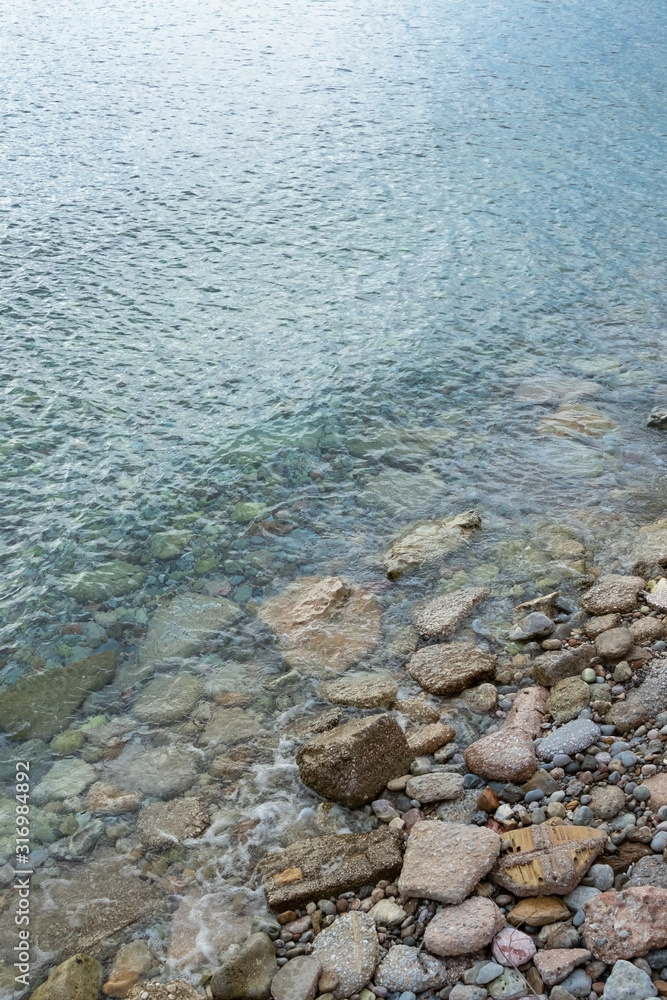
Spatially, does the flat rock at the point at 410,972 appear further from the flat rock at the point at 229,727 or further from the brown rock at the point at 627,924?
the flat rock at the point at 229,727

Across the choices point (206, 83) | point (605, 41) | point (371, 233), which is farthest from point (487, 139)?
point (605, 41)

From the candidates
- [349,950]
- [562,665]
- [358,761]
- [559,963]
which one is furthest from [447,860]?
[562,665]

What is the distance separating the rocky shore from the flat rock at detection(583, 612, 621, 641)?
2 cm

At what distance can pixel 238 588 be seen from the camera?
711 cm

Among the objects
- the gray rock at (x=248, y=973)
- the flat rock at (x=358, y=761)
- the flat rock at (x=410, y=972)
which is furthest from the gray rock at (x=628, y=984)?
the flat rock at (x=358, y=761)

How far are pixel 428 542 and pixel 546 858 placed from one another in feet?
11.4

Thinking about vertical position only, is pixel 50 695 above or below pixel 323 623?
below

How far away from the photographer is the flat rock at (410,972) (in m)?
4.09

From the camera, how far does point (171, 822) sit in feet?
17.3

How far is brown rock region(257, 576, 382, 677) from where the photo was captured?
255 inches

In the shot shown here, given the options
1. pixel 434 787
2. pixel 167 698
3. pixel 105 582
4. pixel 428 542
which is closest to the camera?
pixel 434 787

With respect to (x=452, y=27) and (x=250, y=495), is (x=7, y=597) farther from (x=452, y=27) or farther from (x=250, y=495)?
(x=452, y=27)

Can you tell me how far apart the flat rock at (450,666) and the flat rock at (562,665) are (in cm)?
36

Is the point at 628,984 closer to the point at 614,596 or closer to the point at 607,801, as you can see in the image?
the point at 607,801
